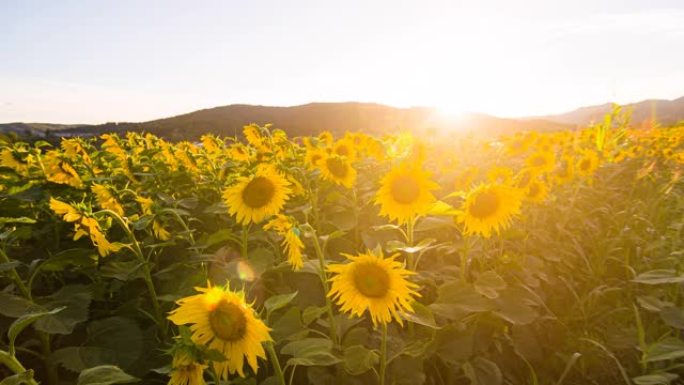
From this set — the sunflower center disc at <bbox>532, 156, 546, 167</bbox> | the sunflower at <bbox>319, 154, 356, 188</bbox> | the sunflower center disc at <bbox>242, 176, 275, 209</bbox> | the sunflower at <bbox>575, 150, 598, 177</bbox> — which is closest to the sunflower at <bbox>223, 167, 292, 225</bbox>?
the sunflower center disc at <bbox>242, 176, 275, 209</bbox>

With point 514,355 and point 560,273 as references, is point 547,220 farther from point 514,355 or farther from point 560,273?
point 514,355

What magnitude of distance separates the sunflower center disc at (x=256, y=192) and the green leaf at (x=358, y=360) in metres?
1.04

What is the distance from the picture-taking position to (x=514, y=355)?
2684 mm

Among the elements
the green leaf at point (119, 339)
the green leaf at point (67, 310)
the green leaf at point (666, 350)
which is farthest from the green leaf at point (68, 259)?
the green leaf at point (666, 350)

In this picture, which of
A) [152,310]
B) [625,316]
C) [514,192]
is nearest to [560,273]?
[625,316]

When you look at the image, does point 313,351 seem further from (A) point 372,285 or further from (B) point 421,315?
(B) point 421,315

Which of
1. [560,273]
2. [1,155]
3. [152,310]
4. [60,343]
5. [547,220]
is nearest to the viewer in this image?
[60,343]

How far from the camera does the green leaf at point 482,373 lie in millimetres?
2016

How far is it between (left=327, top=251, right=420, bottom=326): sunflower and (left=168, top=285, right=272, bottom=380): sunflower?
366 mm

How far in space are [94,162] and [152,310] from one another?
1.77 meters

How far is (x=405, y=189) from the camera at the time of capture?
224 centimetres

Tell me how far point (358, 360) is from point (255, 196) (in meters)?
1.13

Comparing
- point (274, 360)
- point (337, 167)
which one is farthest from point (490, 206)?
point (274, 360)

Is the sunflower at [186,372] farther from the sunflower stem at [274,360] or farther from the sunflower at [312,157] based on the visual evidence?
the sunflower at [312,157]
